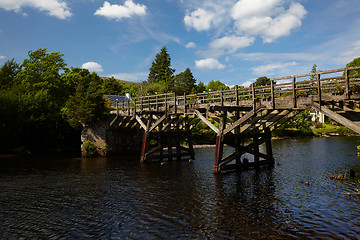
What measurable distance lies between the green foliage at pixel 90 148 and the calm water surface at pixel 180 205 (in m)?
10.3

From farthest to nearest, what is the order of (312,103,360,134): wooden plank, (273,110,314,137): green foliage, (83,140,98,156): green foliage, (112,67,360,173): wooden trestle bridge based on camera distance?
1. (273,110,314,137): green foliage
2. (83,140,98,156): green foliage
3. (112,67,360,173): wooden trestle bridge
4. (312,103,360,134): wooden plank

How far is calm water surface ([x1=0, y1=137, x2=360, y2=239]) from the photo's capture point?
9.30 m

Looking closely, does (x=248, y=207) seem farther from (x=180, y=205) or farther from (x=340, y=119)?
(x=340, y=119)

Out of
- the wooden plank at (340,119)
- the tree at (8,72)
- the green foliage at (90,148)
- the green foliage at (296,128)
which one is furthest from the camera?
the green foliage at (296,128)

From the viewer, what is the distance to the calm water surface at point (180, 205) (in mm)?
9305

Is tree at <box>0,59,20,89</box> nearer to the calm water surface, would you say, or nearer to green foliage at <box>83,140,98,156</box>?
green foliage at <box>83,140,98,156</box>

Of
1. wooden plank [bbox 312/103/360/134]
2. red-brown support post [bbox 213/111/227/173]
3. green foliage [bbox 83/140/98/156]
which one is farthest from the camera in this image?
green foliage [bbox 83/140/98/156]

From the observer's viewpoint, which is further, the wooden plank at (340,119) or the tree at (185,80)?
the tree at (185,80)

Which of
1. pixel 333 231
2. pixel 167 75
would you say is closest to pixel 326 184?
pixel 333 231

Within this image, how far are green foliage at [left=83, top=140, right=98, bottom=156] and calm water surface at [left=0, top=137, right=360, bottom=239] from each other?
1031 cm

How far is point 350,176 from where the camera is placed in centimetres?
1694

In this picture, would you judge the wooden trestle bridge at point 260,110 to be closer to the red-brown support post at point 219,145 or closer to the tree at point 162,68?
the red-brown support post at point 219,145

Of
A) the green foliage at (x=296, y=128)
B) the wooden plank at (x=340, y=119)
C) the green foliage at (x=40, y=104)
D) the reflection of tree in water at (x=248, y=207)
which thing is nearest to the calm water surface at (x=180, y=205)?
the reflection of tree in water at (x=248, y=207)

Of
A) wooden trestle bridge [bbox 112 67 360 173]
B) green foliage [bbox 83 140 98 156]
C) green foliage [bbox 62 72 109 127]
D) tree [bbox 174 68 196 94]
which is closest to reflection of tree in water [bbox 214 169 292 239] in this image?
wooden trestle bridge [bbox 112 67 360 173]
